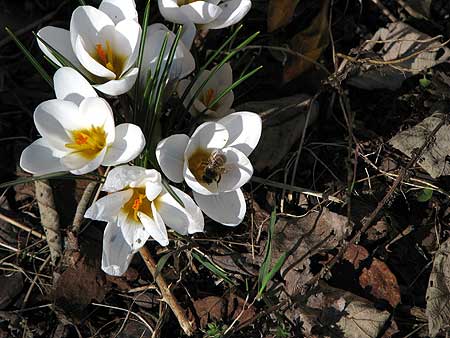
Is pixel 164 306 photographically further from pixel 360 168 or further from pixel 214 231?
pixel 360 168

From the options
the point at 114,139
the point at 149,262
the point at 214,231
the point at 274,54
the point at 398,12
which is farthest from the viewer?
the point at 398,12

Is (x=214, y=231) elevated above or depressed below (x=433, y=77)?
below

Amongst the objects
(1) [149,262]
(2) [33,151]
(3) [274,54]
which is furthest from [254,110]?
(2) [33,151]

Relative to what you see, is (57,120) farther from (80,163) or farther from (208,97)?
(208,97)

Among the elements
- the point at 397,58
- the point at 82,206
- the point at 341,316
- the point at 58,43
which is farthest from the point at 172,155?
the point at 397,58

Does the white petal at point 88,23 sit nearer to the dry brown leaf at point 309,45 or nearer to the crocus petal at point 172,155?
the crocus petal at point 172,155

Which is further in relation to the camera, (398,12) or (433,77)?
(398,12)

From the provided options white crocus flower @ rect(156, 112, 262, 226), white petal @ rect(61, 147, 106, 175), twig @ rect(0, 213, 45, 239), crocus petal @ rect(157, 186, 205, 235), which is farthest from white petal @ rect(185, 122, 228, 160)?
twig @ rect(0, 213, 45, 239)

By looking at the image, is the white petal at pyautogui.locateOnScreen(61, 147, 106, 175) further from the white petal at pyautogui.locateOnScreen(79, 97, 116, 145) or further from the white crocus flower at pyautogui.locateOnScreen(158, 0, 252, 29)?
the white crocus flower at pyautogui.locateOnScreen(158, 0, 252, 29)
